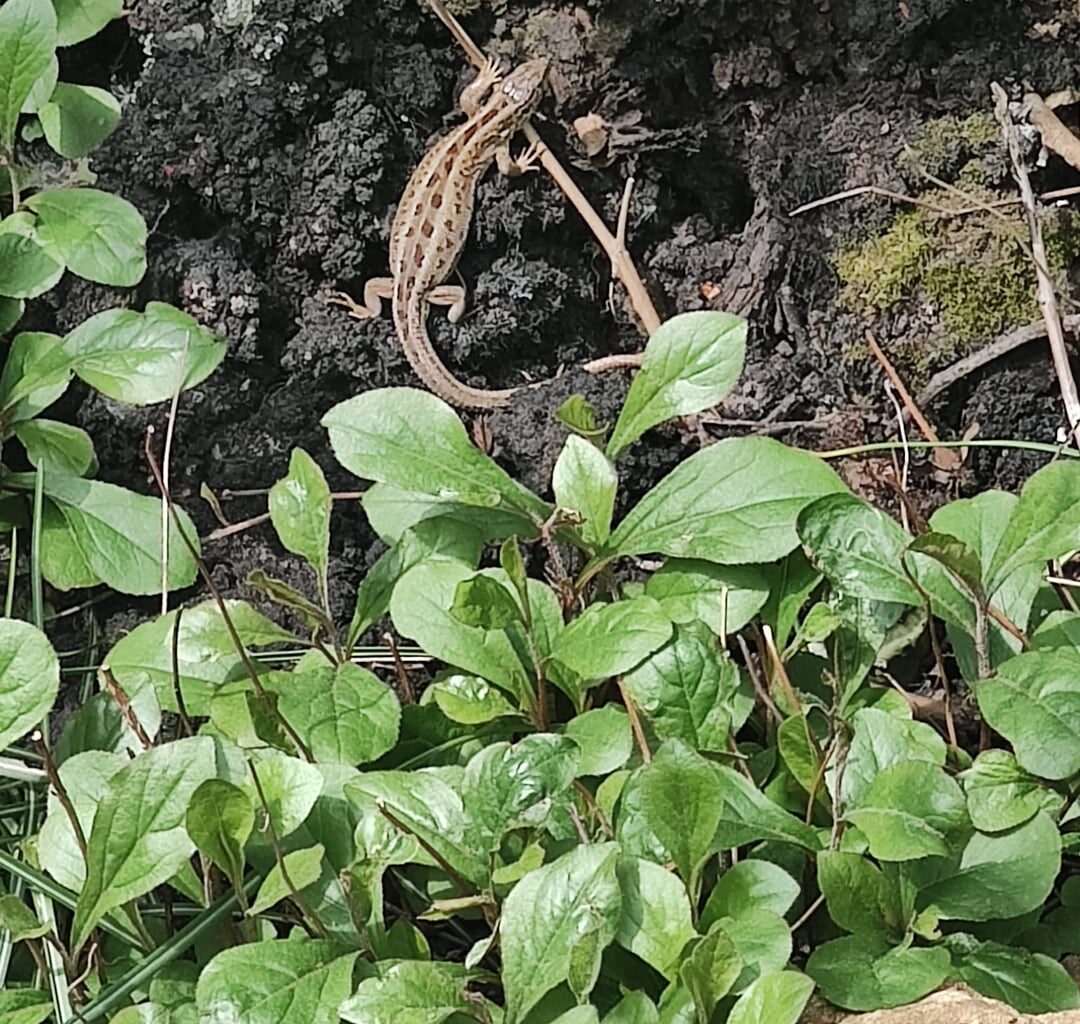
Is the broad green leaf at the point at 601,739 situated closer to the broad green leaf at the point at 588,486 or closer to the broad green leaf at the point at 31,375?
the broad green leaf at the point at 588,486

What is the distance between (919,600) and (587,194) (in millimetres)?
903

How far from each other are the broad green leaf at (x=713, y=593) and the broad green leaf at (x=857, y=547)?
78mm

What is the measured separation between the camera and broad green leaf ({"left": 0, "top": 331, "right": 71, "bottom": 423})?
1541 mm

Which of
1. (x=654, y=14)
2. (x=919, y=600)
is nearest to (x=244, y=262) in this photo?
(x=654, y=14)

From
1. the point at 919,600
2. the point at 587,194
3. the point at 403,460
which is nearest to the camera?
the point at 919,600

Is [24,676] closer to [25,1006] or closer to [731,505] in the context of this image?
[25,1006]

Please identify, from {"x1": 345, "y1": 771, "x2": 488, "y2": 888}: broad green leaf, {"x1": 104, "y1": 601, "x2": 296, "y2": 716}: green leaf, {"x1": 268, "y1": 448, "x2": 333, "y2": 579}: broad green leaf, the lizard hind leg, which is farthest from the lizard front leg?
{"x1": 345, "y1": 771, "x2": 488, "y2": 888}: broad green leaf

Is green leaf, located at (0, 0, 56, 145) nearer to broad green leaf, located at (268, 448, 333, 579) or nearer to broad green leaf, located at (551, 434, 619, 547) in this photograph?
broad green leaf, located at (268, 448, 333, 579)

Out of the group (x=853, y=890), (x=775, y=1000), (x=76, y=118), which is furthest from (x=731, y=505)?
(x=76, y=118)

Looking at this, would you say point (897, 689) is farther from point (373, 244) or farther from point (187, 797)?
point (373, 244)

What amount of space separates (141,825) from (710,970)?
0.51m

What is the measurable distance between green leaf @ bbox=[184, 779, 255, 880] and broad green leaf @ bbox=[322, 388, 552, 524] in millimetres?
394

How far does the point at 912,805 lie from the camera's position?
45.8 inches

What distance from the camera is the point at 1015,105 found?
1771 millimetres
